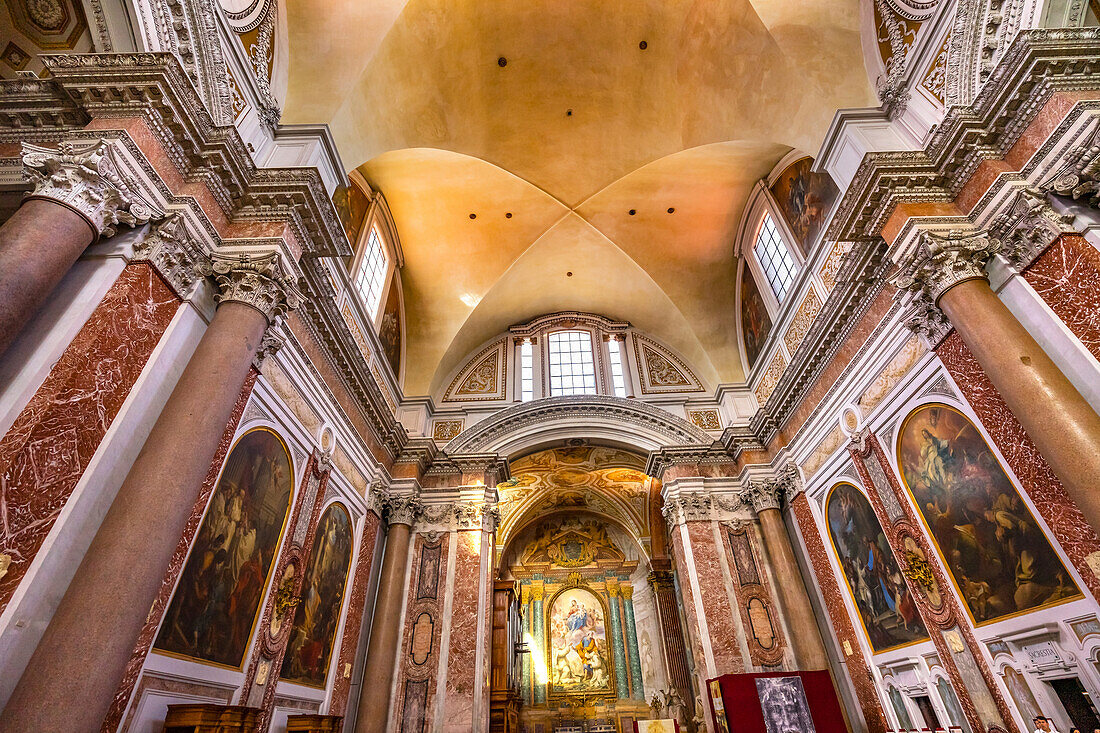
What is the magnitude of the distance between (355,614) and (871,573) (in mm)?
9022

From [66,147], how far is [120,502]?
3.28 metres

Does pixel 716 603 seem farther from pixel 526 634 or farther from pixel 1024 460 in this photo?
pixel 526 634

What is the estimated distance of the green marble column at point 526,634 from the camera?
17.3m

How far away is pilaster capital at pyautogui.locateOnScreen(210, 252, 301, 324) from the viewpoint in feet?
19.7

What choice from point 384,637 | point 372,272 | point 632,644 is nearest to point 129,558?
point 384,637

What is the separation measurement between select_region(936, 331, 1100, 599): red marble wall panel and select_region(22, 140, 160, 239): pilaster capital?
29.6ft

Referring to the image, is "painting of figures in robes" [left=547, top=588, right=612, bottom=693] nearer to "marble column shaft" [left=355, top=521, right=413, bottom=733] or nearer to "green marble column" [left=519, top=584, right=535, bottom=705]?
"green marble column" [left=519, top=584, right=535, bottom=705]

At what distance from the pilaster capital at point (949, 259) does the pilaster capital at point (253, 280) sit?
7645 millimetres

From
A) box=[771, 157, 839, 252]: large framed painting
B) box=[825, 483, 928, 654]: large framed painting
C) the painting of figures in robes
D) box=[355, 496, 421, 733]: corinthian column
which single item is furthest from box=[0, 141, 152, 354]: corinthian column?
the painting of figures in robes

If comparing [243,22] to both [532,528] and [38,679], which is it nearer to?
[38,679]

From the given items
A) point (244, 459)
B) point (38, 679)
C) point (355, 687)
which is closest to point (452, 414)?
point (355, 687)

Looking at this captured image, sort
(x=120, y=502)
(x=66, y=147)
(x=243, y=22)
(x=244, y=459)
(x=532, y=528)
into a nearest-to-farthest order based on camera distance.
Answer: (x=120, y=502) < (x=66, y=147) < (x=244, y=459) < (x=243, y=22) < (x=532, y=528)

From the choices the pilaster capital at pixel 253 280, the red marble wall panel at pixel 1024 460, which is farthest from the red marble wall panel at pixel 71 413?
the red marble wall panel at pixel 1024 460

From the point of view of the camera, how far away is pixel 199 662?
5.59 meters
